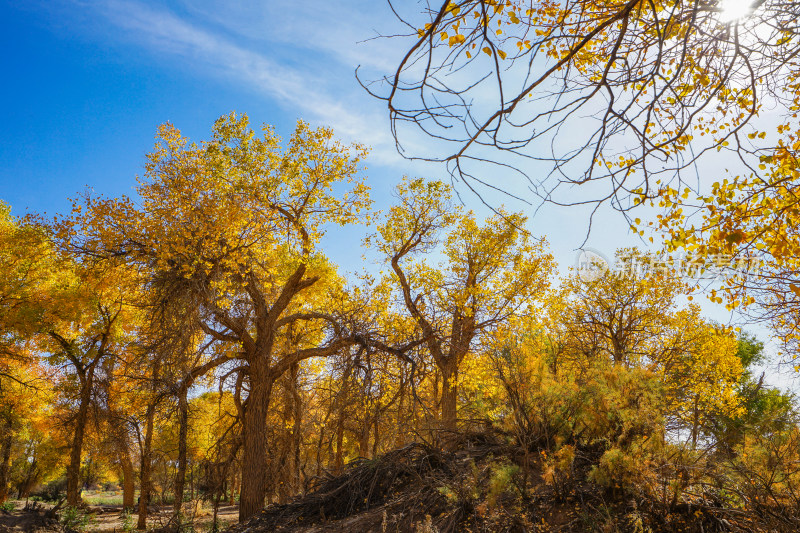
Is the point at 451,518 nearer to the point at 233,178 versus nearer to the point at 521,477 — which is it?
the point at 521,477

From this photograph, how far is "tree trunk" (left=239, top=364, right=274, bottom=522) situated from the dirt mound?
3.43 meters

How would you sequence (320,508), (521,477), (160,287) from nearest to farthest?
(521,477)
(320,508)
(160,287)

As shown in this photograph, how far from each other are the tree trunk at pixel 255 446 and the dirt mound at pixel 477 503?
343cm

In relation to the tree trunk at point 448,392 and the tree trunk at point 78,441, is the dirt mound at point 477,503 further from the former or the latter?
the tree trunk at point 78,441

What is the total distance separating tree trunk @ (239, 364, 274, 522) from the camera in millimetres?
9148

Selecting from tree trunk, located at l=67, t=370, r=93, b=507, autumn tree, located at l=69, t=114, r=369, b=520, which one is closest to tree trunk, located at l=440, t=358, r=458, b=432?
autumn tree, located at l=69, t=114, r=369, b=520

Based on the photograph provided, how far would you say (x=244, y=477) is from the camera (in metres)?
9.29

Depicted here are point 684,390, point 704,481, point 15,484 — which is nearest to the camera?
point 704,481

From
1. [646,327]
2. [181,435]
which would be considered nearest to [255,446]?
[181,435]

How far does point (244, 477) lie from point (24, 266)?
10.3 m

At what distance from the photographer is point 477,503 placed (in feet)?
13.3

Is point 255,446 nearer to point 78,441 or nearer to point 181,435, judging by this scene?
point 181,435

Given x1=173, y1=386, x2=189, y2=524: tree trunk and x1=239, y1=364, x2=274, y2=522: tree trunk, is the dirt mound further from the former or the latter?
x1=239, y1=364, x2=274, y2=522: tree trunk

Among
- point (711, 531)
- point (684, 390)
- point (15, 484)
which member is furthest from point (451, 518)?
point (15, 484)
